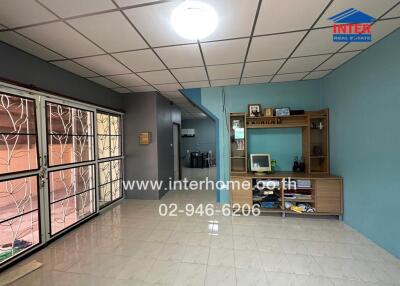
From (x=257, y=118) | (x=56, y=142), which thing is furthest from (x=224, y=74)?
(x=56, y=142)

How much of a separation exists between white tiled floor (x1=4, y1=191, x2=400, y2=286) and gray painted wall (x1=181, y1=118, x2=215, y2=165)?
729 cm

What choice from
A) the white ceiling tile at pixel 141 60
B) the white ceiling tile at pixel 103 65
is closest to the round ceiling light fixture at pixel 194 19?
the white ceiling tile at pixel 141 60

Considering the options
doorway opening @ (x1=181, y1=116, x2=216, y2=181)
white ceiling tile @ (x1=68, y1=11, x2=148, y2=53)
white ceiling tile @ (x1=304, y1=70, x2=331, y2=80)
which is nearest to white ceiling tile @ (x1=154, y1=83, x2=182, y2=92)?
white ceiling tile @ (x1=68, y1=11, x2=148, y2=53)

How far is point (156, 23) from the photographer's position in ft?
6.33

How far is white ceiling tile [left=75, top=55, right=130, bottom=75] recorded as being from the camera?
2705mm

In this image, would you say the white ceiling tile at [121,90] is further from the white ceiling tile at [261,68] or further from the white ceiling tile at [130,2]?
the white ceiling tile at [130,2]

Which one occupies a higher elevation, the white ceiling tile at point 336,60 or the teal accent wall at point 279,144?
the white ceiling tile at point 336,60

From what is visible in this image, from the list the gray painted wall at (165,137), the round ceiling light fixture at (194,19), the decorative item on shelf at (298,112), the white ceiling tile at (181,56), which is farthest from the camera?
the gray painted wall at (165,137)

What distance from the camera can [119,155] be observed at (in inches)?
181

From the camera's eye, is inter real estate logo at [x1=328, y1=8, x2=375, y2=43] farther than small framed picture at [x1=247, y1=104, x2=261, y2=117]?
No

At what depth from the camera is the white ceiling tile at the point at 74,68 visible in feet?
9.24

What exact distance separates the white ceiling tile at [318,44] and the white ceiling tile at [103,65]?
262 cm

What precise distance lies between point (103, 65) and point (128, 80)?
0.76 m

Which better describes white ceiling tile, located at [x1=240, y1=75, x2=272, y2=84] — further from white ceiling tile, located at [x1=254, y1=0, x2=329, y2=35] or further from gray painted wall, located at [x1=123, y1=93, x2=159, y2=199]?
gray painted wall, located at [x1=123, y1=93, x2=159, y2=199]
